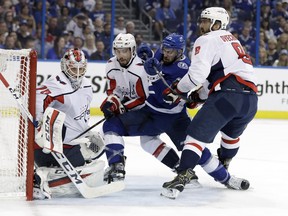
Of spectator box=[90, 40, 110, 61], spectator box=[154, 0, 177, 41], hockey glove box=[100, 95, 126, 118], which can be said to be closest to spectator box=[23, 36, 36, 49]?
spectator box=[90, 40, 110, 61]

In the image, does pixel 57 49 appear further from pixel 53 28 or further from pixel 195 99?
pixel 195 99

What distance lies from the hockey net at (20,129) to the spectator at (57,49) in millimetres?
5476

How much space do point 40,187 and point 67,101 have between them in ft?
1.58

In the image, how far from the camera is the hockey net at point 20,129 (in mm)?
4055

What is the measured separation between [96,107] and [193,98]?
17.6 feet

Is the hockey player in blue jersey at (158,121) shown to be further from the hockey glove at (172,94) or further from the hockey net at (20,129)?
the hockey net at (20,129)

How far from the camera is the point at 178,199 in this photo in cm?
430

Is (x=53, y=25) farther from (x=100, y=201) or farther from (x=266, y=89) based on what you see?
(x=100, y=201)

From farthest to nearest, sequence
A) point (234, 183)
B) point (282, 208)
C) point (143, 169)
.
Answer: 1. point (143, 169)
2. point (234, 183)
3. point (282, 208)

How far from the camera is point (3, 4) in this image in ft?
31.8

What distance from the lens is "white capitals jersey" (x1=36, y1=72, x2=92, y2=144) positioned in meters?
4.18

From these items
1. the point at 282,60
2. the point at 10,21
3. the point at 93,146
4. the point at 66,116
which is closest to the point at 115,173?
the point at 93,146

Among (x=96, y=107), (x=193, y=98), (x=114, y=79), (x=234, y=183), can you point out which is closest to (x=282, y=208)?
(x=234, y=183)

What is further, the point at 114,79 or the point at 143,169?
the point at 143,169
